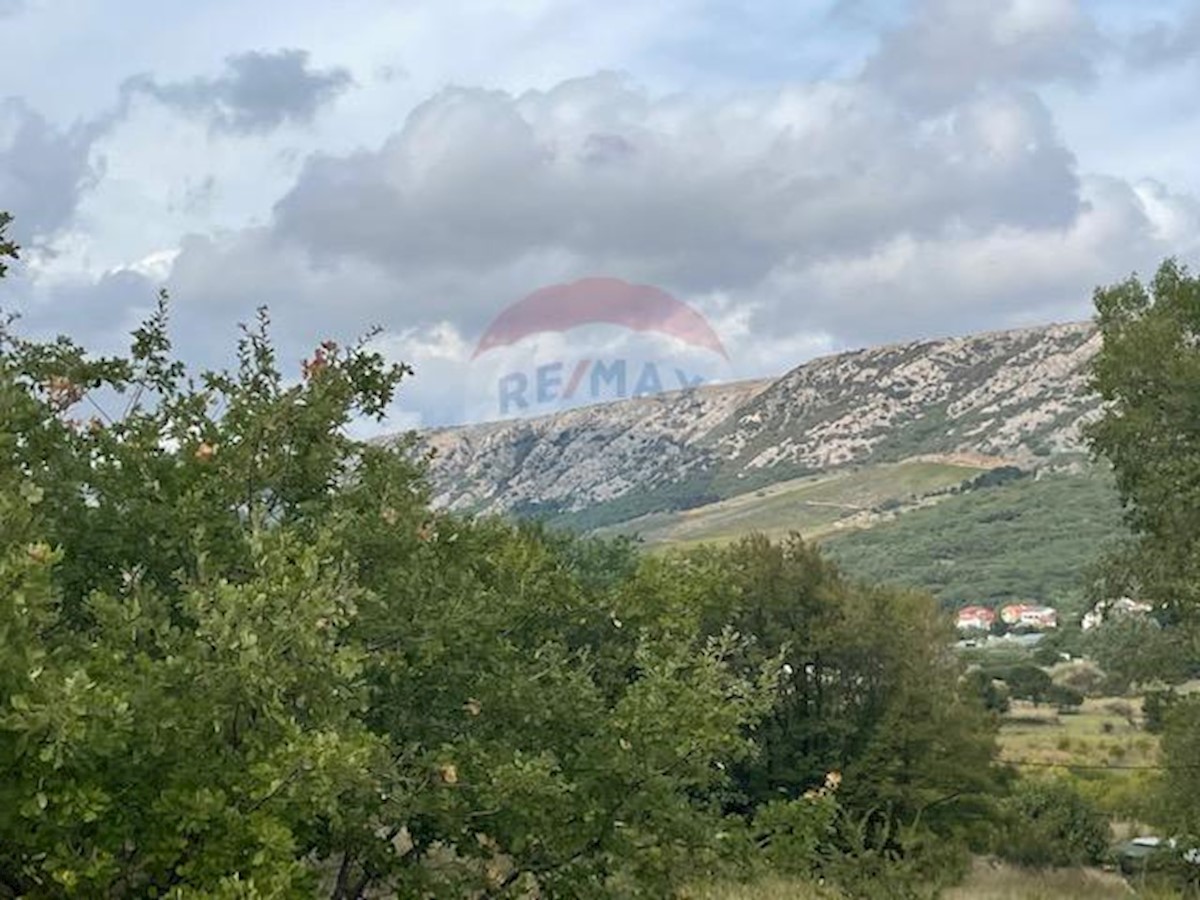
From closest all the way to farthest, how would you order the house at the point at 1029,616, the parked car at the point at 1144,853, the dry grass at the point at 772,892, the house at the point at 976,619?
the dry grass at the point at 772,892, the parked car at the point at 1144,853, the house at the point at 976,619, the house at the point at 1029,616

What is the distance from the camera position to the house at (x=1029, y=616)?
563ft

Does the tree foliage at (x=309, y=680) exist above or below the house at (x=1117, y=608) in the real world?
above

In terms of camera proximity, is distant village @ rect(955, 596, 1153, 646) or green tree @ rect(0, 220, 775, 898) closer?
green tree @ rect(0, 220, 775, 898)

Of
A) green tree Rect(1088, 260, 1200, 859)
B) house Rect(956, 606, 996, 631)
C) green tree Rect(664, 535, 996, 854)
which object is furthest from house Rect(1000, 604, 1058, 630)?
green tree Rect(1088, 260, 1200, 859)

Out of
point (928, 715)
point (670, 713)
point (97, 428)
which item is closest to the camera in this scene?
point (670, 713)

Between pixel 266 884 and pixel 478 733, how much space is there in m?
3.01

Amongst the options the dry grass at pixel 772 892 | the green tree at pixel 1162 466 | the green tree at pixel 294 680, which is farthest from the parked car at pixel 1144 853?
the green tree at pixel 294 680

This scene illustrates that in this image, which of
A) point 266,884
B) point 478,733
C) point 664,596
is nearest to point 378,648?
point 478,733

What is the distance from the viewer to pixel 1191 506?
932 inches

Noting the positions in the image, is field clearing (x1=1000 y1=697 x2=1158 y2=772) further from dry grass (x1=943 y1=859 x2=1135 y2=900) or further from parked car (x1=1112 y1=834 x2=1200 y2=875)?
dry grass (x1=943 y1=859 x2=1135 y2=900)

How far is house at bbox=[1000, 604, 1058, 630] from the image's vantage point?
171500 millimetres

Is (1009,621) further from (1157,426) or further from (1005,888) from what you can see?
(1157,426)

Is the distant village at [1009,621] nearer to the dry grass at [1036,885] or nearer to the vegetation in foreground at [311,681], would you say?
the dry grass at [1036,885]

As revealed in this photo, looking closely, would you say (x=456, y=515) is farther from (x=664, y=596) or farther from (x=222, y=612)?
(x=222, y=612)
